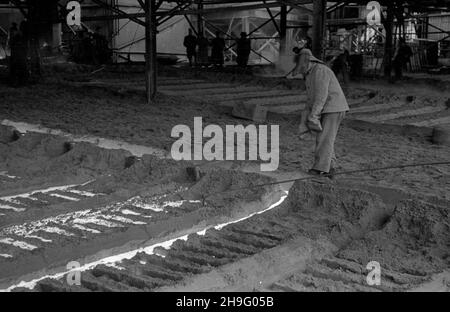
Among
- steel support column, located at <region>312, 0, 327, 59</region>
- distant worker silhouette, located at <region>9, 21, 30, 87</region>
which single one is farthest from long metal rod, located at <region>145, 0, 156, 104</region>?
distant worker silhouette, located at <region>9, 21, 30, 87</region>

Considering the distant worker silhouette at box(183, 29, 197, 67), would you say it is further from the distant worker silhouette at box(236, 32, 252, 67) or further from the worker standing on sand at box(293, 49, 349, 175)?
the worker standing on sand at box(293, 49, 349, 175)

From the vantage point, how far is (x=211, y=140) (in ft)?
30.5

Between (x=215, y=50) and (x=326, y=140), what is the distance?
1683 centimetres

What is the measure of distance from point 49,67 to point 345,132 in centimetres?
1282

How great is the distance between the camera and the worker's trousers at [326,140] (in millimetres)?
6633

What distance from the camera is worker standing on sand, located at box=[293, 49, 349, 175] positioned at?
6492 millimetres

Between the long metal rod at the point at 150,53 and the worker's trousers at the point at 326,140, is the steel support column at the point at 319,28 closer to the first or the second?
the long metal rod at the point at 150,53

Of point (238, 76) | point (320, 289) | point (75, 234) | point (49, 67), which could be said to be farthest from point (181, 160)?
point (49, 67)

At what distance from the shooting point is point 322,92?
21.2 ft

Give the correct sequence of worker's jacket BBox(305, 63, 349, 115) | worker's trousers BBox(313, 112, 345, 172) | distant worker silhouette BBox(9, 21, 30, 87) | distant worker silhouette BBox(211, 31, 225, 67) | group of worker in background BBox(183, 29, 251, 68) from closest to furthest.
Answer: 1. worker's jacket BBox(305, 63, 349, 115)
2. worker's trousers BBox(313, 112, 345, 172)
3. distant worker silhouette BBox(9, 21, 30, 87)
4. group of worker in background BBox(183, 29, 251, 68)
5. distant worker silhouette BBox(211, 31, 225, 67)

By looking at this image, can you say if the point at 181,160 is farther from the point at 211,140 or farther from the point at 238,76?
the point at 238,76

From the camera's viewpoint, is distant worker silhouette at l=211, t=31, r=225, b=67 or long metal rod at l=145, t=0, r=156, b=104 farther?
distant worker silhouette at l=211, t=31, r=225, b=67

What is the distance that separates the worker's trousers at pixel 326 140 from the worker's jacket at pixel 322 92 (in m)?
0.09

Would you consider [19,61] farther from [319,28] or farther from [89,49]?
[319,28]
